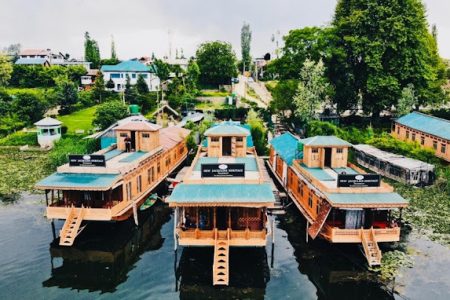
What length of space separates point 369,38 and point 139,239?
4338 centimetres

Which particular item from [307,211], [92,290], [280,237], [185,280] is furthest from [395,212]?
[92,290]

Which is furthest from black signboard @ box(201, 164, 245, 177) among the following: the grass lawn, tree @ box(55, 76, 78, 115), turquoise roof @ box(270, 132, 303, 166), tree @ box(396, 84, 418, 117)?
tree @ box(55, 76, 78, 115)

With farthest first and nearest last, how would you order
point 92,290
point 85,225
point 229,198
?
point 85,225 < point 229,198 < point 92,290

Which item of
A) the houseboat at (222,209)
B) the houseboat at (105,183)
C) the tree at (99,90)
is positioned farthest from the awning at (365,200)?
the tree at (99,90)

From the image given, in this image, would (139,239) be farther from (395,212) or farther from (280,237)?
(395,212)

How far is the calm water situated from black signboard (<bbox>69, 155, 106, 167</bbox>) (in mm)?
4861

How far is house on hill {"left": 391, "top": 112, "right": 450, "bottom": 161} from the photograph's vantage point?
1772 inches

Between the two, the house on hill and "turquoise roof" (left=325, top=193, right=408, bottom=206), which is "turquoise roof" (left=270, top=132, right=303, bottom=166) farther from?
the house on hill

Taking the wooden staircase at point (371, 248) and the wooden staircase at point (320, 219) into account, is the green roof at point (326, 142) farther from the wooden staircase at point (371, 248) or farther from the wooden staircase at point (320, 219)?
the wooden staircase at point (371, 248)

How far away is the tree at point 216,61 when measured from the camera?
280 ft

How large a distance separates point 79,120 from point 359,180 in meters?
55.7

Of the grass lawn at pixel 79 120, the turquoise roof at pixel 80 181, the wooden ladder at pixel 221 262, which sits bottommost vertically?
the wooden ladder at pixel 221 262

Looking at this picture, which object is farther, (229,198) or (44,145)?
(44,145)

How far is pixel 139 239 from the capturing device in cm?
3011
